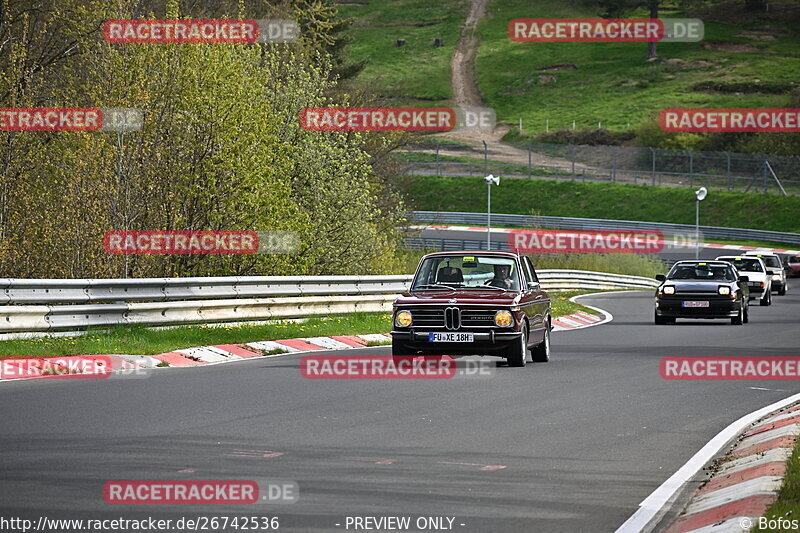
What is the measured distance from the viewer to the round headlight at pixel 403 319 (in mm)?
17078

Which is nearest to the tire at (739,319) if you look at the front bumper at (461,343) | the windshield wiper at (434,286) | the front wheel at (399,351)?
the windshield wiper at (434,286)

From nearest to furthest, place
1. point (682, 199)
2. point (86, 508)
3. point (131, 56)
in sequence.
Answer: point (86, 508), point (131, 56), point (682, 199)

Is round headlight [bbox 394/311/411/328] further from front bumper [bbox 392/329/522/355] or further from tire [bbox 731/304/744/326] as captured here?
tire [bbox 731/304/744/326]

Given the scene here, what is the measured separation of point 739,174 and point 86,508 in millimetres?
74072

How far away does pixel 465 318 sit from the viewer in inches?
668

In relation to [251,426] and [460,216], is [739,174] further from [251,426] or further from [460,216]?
[251,426]

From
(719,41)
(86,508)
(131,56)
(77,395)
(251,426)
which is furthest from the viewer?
(719,41)

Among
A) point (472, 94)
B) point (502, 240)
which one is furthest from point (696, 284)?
point (472, 94)

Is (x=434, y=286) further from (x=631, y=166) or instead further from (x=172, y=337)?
(x=631, y=166)

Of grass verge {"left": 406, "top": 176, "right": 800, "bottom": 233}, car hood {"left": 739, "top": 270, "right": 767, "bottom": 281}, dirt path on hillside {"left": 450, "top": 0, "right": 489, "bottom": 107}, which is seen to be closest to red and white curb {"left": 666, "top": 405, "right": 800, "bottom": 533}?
car hood {"left": 739, "top": 270, "right": 767, "bottom": 281}

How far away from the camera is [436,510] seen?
25.1ft

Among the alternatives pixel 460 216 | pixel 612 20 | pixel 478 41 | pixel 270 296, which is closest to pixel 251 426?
pixel 270 296

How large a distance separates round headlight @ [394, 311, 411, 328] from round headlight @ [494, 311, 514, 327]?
3.80 feet

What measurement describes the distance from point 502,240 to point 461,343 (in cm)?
5144
